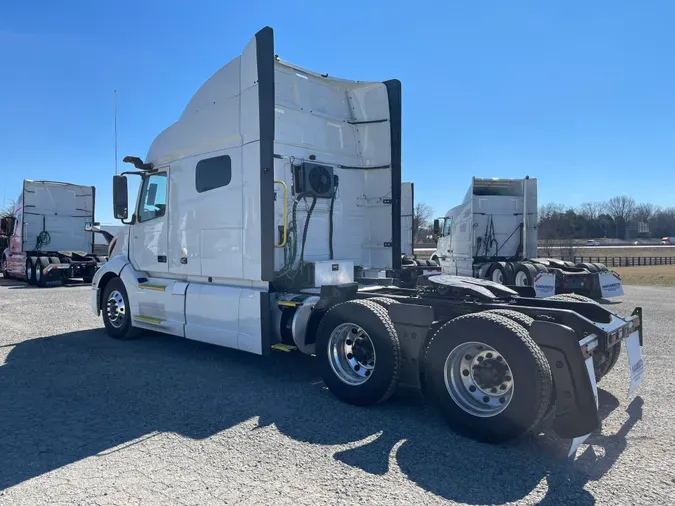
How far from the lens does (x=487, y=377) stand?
13.3ft

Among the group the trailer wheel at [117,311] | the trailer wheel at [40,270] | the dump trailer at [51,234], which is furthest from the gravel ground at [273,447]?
the dump trailer at [51,234]

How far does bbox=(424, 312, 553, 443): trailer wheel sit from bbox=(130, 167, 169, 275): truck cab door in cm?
487

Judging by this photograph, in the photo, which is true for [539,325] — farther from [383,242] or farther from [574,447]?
[383,242]

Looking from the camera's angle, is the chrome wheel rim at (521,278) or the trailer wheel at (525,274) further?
the chrome wheel rim at (521,278)

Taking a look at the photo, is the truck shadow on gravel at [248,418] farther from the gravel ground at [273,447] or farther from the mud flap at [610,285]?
the mud flap at [610,285]

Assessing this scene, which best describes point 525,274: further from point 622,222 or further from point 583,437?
point 622,222

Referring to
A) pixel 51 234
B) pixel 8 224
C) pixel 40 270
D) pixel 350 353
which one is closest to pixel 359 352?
pixel 350 353

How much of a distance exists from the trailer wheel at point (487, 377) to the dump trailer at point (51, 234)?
17.9m

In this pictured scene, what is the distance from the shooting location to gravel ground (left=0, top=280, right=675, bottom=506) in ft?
10.3

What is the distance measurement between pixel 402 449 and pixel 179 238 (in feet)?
15.4

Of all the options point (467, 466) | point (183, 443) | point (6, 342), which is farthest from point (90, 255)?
point (467, 466)

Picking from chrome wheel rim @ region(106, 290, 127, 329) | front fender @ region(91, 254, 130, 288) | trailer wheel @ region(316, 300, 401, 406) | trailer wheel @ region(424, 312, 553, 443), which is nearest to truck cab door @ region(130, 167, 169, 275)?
front fender @ region(91, 254, 130, 288)

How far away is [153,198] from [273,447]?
511 centimetres

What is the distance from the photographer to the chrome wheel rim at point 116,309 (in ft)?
26.4
